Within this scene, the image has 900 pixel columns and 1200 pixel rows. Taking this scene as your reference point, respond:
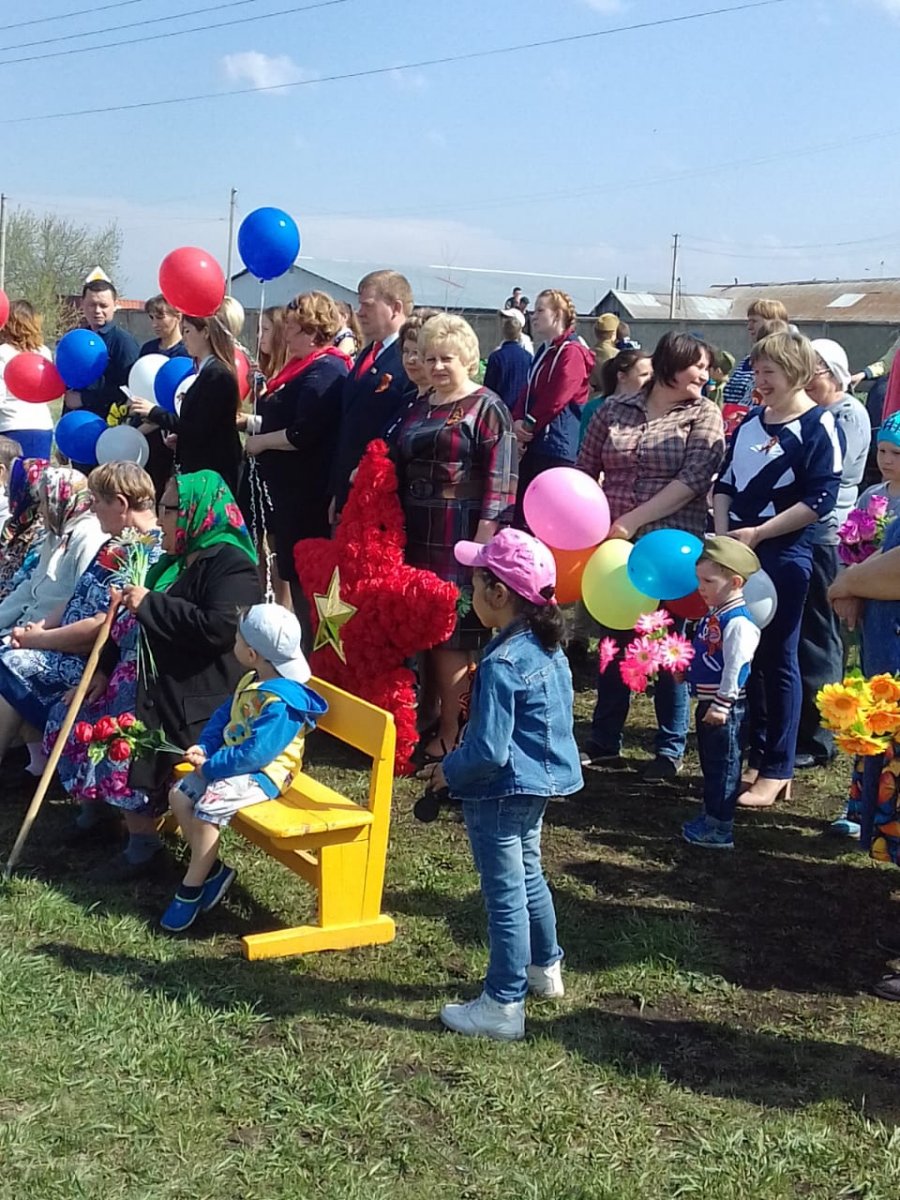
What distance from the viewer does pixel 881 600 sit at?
395 centimetres

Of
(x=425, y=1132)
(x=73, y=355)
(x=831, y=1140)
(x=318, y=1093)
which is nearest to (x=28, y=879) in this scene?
(x=318, y=1093)

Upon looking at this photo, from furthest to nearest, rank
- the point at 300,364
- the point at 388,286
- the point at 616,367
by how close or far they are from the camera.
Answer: the point at 616,367, the point at 300,364, the point at 388,286

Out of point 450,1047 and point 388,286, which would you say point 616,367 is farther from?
point 450,1047

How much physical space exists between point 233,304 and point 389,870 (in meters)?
3.62

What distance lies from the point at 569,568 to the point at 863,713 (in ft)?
6.79

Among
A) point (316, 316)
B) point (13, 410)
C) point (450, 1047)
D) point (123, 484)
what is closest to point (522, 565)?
point (450, 1047)

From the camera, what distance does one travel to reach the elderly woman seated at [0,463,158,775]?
491 cm

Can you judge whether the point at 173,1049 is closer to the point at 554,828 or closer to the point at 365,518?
the point at 554,828

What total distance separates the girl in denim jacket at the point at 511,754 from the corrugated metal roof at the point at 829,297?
49.2 metres

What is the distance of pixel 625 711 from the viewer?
6125 mm

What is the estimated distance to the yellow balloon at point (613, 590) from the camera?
512 centimetres

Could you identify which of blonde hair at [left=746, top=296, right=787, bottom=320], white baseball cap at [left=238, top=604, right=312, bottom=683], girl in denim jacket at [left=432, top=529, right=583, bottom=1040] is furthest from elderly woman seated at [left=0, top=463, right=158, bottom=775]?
blonde hair at [left=746, top=296, right=787, bottom=320]

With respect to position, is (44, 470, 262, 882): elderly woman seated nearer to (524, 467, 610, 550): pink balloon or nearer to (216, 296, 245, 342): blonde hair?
(524, 467, 610, 550): pink balloon

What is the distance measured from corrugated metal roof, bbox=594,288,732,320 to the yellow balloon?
45.1 metres
